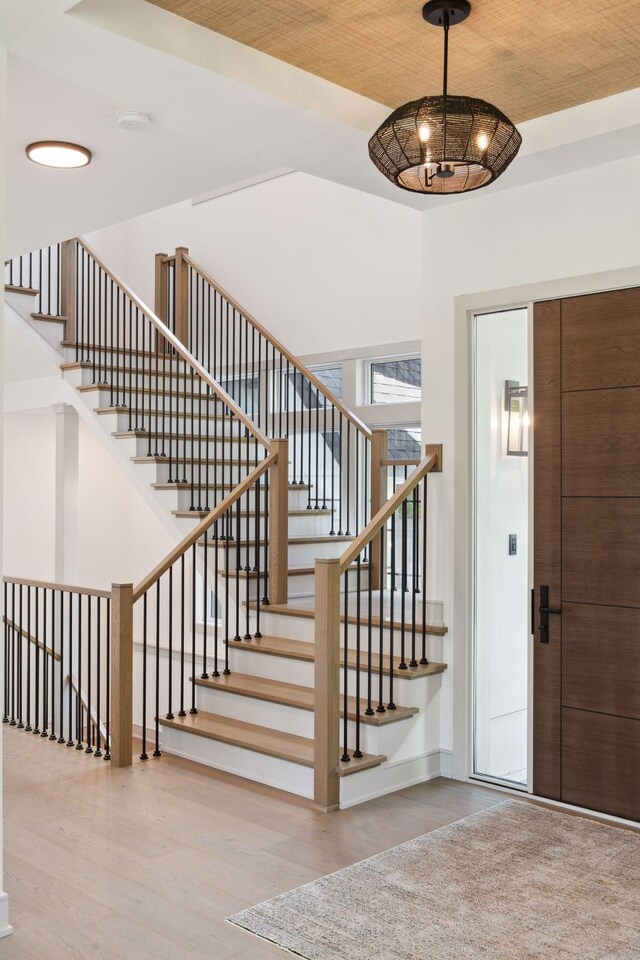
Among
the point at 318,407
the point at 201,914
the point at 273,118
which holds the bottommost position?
the point at 201,914

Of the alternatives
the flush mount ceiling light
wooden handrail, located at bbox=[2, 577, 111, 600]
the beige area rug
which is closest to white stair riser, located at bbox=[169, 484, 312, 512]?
wooden handrail, located at bbox=[2, 577, 111, 600]

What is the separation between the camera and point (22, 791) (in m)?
4.27

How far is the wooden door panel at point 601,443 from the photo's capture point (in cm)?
389

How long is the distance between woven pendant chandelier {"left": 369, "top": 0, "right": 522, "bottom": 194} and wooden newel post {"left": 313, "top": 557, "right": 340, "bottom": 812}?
174 cm

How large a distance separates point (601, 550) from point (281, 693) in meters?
1.81

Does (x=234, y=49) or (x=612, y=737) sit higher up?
(x=234, y=49)

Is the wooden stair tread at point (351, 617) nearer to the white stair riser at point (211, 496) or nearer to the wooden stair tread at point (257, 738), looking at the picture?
the wooden stair tread at point (257, 738)

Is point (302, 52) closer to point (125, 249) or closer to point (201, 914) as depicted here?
point (201, 914)

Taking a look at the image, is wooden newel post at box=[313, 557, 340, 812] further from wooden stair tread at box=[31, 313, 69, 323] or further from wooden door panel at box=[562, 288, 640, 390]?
wooden stair tread at box=[31, 313, 69, 323]

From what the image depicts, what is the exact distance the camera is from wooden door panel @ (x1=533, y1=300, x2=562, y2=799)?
4.11 metres

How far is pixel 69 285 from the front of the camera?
7.44 metres

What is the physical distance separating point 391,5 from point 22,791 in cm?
371

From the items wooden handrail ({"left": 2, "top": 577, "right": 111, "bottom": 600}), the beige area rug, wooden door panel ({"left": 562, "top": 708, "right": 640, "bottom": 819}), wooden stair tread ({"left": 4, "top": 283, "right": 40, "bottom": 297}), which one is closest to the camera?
the beige area rug

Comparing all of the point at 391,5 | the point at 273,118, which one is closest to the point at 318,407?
the point at 273,118
